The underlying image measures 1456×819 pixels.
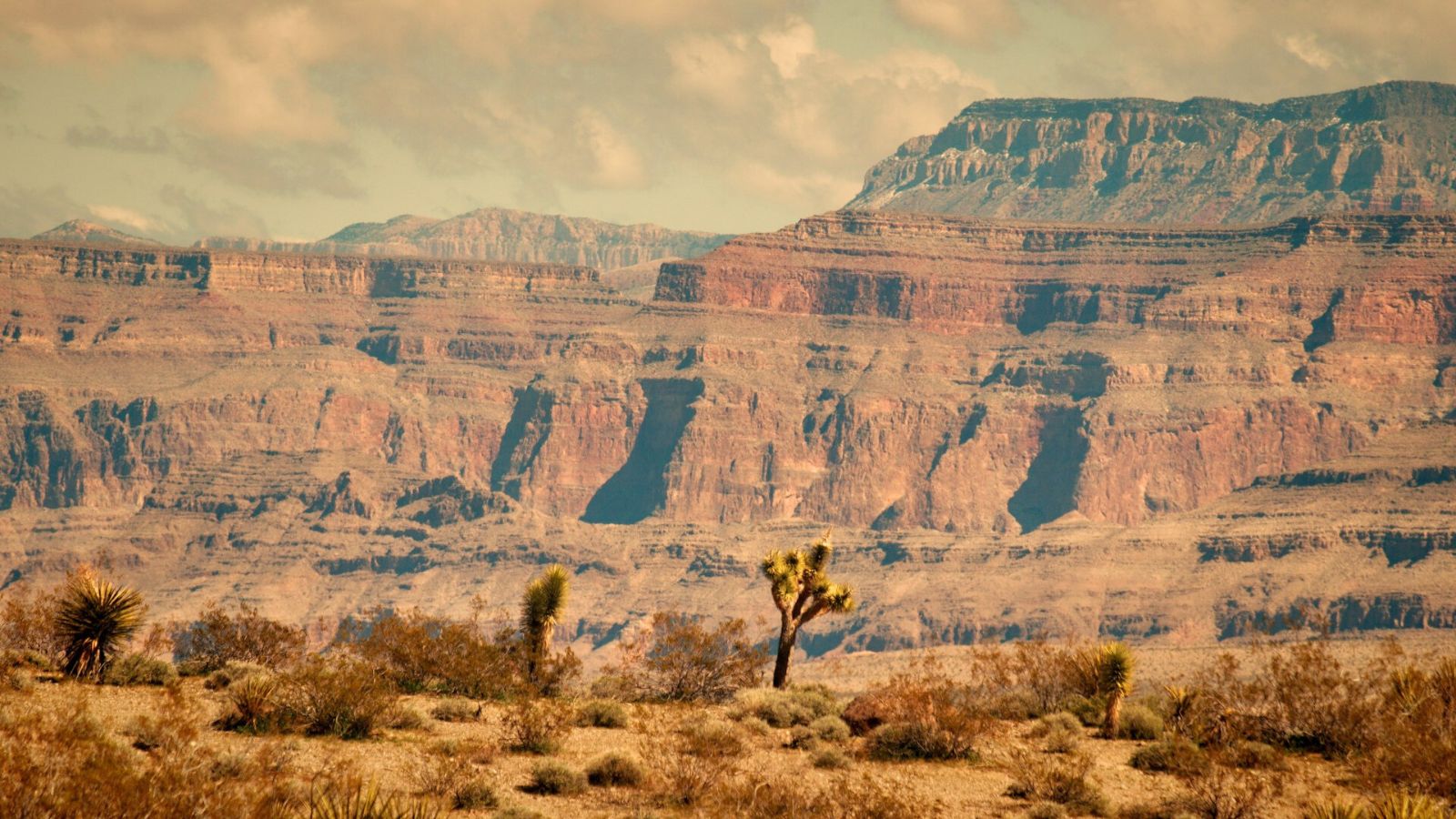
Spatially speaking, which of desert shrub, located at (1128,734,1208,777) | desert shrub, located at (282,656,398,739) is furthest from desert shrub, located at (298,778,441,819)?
desert shrub, located at (1128,734,1208,777)

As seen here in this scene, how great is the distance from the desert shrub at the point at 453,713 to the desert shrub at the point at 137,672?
16.3ft

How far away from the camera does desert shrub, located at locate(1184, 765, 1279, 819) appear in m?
30.1

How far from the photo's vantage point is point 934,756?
35.2m

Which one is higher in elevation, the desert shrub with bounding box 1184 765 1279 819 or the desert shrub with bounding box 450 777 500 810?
the desert shrub with bounding box 1184 765 1279 819

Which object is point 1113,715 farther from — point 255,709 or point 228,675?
point 228,675

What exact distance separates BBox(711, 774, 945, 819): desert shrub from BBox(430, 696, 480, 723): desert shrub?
7482 mm

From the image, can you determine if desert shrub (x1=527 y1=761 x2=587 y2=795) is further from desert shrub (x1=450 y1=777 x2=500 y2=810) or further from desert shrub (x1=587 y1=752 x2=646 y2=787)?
desert shrub (x1=450 y1=777 x2=500 y2=810)

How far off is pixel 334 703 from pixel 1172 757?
1407cm

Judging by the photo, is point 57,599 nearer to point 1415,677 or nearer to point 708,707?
point 708,707

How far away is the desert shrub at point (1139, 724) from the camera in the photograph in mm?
38312

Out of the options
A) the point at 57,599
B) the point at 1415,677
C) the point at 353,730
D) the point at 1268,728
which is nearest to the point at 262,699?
the point at 353,730

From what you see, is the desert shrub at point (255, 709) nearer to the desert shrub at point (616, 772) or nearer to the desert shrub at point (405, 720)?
the desert shrub at point (405, 720)

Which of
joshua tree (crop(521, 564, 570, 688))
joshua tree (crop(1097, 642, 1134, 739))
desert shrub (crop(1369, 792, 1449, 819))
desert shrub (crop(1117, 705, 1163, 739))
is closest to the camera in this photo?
desert shrub (crop(1369, 792, 1449, 819))

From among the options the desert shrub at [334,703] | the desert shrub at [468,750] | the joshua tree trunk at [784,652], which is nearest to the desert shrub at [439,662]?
the desert shrub at [334,703]
